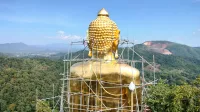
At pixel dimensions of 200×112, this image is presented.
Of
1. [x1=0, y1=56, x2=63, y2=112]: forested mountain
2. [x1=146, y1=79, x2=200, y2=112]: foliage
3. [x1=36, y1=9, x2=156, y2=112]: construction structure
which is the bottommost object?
[x1=0, y1=56, x2=63, y2=112]: forested mountain

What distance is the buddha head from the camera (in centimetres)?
1038

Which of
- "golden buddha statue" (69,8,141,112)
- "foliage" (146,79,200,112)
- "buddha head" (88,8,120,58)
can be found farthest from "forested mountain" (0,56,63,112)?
"buddha head" (88,8,120,58)

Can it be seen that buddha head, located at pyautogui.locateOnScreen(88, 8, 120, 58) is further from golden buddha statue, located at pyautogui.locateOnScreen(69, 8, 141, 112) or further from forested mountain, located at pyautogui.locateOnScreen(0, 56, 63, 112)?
forested mountain, located at pyautogui.locateOnScreen(0, 56, 63, 112)

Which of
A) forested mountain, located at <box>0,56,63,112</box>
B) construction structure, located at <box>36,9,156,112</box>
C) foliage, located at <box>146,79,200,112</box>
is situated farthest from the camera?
forested mountain, located at <box>0,56,63,112</box>

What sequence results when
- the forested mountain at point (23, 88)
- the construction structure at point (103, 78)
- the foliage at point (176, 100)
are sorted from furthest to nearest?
the forested mountain at point (23, 88), the foliage at point (176, 100), the construction structure at point (103, 78)

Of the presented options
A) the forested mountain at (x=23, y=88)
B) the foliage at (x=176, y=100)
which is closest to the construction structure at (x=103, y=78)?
the foliage at (x=176, y=100)

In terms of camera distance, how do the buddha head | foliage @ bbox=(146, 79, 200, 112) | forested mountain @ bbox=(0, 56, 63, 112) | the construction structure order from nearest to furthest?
the construction structure
the buddha head
foliage @ bbox=(146, 79, 200, 112)
forested mountain @ bbox=(0, 56, 63, 112)

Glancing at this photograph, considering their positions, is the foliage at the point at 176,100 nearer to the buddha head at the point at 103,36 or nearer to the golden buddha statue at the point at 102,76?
the golden buddha statue at the point at 102,76

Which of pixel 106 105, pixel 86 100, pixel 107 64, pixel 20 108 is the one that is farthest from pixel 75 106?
pixel 20 108

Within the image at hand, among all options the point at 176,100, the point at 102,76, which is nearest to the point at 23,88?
the point at 176,100

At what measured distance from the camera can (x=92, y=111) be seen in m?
9.76

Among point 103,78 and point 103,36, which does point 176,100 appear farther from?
point 103,36

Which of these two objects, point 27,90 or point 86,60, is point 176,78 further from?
point 86,60

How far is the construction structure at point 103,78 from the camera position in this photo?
9.74m
